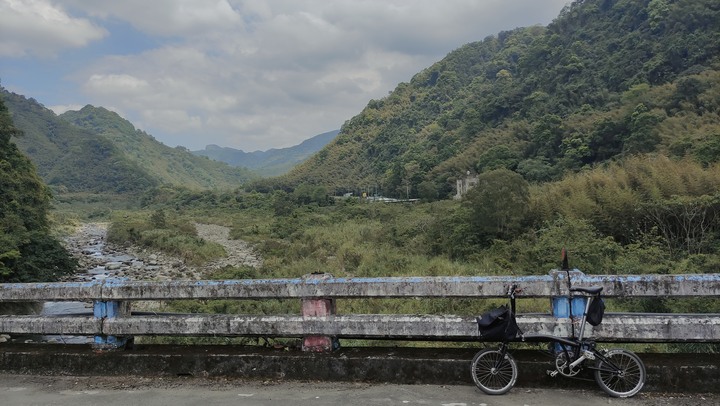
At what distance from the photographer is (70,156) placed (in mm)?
139375

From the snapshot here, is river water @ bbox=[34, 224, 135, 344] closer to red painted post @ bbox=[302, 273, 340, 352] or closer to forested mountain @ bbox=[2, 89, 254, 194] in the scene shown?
red painted post @ bbox=[302, 273, 340, 352]

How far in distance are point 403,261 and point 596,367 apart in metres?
17.9

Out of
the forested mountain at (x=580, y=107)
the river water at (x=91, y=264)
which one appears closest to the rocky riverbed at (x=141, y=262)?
the river water at (x=91, y=264)

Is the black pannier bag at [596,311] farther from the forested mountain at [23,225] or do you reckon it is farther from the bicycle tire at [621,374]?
the forested mountain at [23,225]

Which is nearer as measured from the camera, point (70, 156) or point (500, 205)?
point (500, 205)

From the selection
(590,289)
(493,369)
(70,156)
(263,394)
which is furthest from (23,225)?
(70,156)

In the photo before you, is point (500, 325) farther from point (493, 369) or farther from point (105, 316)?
point (105, 316)

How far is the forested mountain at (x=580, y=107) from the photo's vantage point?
36.2 metres

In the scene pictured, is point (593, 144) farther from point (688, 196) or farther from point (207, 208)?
point (207, 208)

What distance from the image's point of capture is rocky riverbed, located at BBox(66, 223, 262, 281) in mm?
26766

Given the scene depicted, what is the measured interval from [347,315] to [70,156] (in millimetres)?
159873

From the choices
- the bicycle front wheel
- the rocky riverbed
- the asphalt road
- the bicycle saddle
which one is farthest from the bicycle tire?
the rocky riverbed

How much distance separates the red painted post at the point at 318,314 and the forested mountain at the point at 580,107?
20.8m

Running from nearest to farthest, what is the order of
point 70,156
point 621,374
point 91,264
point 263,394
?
point 621,374
point 263,394
point 91,264
point 70,156
